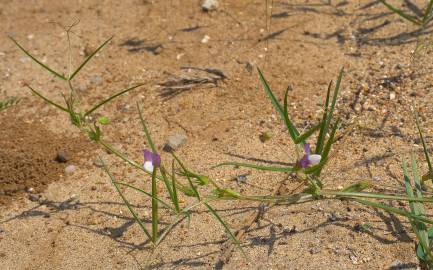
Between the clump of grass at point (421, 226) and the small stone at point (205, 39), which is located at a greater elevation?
the small stone at point (205, 39)

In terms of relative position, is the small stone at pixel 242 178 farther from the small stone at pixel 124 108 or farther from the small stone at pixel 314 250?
the small stone at pixel 124 108

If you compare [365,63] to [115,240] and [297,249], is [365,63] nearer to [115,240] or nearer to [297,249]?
[297,249]

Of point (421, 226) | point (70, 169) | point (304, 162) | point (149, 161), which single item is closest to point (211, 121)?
point (70, 169)

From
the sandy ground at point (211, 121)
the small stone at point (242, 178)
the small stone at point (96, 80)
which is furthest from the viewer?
the small stone at point (96, 80)

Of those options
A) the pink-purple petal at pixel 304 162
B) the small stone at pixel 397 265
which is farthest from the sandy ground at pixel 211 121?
the pink-purple petal at pixel 304 162

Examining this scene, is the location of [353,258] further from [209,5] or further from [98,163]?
[209,5]
